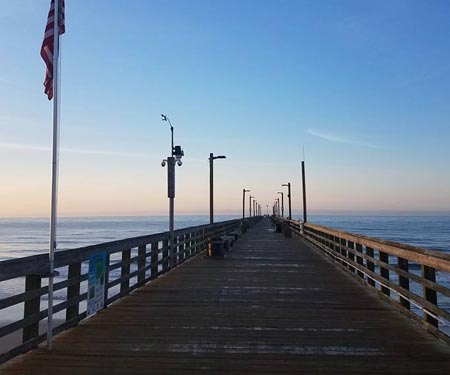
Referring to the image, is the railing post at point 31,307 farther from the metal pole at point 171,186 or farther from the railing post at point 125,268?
the metal pole at point 171,186

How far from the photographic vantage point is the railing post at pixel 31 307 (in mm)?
5105

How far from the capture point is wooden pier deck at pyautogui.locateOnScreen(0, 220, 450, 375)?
4.75m

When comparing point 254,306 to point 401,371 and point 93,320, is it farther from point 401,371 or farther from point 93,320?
point 401,371

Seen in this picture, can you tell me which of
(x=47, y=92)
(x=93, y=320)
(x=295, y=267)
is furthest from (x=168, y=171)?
(x=47, y=92)

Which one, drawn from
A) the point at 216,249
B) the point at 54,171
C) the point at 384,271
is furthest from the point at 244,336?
the point at 216,249

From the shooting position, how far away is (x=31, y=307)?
516cm

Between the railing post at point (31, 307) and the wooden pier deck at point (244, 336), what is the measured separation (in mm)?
201

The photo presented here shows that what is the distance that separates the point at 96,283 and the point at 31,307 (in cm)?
158

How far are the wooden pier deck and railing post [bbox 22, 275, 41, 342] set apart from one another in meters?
0.20

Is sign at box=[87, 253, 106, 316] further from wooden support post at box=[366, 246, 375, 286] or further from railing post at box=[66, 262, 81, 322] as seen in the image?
wooden support post at box=[366, 246, 375, 286]

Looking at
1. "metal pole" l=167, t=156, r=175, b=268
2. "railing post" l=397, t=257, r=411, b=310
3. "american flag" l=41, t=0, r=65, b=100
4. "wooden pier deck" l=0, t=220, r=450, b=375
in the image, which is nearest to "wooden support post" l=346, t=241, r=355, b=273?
"wooden pier deck" l=0, t=220, r=450, b=375

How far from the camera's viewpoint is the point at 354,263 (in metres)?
10.9

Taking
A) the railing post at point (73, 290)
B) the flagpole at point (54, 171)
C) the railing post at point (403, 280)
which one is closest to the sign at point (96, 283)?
the railing post at point (73, 290)

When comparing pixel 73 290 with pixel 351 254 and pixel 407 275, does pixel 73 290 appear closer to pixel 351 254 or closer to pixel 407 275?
pixel 407 275
